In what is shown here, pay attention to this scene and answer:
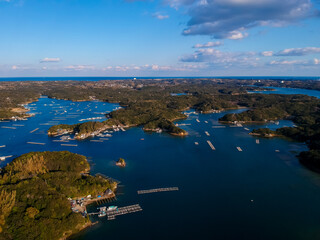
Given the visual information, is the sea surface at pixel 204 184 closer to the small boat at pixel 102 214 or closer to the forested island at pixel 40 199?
the small boat at pixel 102 214

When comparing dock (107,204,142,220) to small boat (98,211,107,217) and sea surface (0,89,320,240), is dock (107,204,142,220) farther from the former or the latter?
sea surface (0,89,320,240)

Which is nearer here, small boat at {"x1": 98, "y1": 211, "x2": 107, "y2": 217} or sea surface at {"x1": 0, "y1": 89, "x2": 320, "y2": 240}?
sea surface at {"x1": 0, "y1": 89, "x2": 320, "y2": 240}

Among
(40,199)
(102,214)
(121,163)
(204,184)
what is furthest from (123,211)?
(121,163)

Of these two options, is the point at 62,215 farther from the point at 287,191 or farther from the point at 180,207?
Result: the point at 287,191

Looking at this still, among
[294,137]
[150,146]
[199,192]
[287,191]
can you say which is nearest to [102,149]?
[150,146]

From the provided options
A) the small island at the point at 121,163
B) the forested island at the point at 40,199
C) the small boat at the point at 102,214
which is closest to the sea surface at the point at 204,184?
the small boat at the point at 102,214

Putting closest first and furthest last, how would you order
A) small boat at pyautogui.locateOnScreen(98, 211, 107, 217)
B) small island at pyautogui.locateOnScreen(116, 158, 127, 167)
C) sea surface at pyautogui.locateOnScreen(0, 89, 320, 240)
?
sea surface at pyautogui.locateOnScreen(0, 89, 320, 240), small boat at pyautogui.locateOnScreen(98, 211, 107, 217), small island at pyautogui.locateOnScreen(116, 158, 127, 167)

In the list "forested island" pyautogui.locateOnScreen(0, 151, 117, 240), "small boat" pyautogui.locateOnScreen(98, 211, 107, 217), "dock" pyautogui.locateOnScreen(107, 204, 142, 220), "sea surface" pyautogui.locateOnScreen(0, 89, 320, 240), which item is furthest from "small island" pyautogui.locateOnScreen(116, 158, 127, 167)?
"small boat" pyautogui.locateOnScreen(98, 211, 107, 217)
